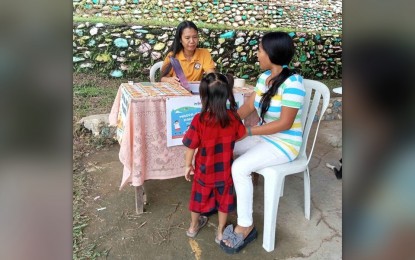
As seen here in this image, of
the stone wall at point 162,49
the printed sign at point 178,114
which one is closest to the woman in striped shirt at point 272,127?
the printed sign at point 178,114

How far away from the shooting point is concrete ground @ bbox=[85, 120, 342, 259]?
1.71m

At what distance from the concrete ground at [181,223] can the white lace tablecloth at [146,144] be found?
0.30 m

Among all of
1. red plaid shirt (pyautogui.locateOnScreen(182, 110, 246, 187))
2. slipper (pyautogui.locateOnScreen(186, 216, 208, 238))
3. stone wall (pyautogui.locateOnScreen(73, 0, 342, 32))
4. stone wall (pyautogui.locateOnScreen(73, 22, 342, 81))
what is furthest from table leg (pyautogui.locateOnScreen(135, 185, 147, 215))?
stone wall (pyautogui.locateOnScreen(73, 0, 342, 32))

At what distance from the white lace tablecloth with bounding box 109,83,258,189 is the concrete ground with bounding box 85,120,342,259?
0.30 metres

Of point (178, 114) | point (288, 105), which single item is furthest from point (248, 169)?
point (178, 114)

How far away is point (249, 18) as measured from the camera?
5.31 meters

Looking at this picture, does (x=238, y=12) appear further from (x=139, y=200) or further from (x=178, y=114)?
(x=139, y=200)

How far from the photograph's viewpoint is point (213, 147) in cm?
163

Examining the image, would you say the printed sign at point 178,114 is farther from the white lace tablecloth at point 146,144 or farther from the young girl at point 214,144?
the young girl at point 214,144

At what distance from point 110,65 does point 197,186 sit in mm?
3318

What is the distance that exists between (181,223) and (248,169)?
61 cm
